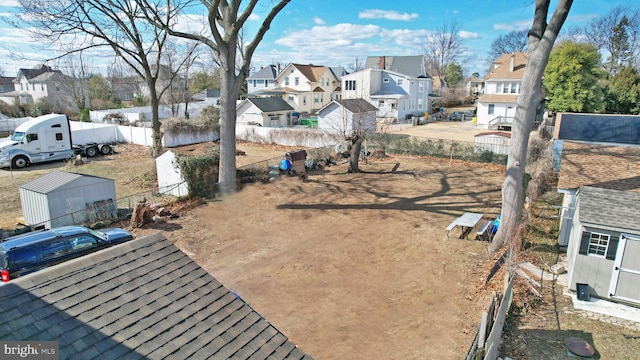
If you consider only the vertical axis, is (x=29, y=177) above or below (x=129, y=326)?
below

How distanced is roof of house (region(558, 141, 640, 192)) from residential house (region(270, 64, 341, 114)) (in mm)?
39612


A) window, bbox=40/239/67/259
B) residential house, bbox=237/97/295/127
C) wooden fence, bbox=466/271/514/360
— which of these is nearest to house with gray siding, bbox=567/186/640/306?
wooden fence, bbox=466/271/514/360

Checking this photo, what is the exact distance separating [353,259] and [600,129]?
1922cm

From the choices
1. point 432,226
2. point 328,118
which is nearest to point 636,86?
point 328,118

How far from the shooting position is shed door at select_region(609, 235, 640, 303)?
941cm

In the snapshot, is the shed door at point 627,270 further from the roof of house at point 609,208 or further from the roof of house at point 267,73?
the roof of house at point 267,73

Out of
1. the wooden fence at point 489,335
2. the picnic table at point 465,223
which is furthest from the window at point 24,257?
the picnic table at point 465,223

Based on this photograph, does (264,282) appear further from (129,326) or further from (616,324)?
(616,324)

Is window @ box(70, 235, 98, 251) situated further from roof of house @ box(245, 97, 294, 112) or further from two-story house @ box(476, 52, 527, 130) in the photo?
two-story house @ box(476, 52, 527, 130)

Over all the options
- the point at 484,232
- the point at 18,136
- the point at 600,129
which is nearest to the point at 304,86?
the point at 18,136

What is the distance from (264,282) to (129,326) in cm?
696

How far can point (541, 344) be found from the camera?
8141mm

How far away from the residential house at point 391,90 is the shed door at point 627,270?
36.3m

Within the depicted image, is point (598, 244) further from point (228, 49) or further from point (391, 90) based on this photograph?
point (391, 90)
